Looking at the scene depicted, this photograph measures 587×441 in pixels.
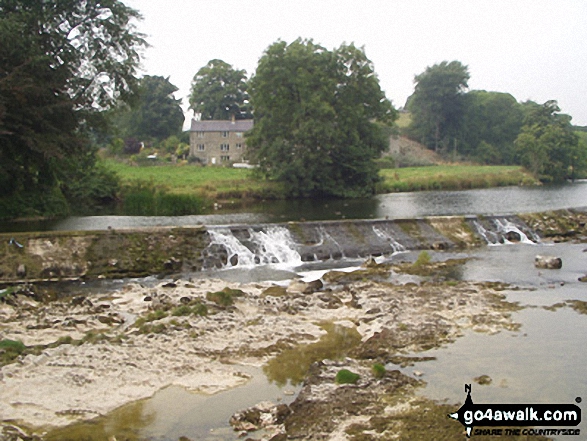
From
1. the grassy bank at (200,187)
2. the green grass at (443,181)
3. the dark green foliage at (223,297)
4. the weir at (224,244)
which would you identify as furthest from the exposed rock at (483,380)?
the green grass at (443,181)

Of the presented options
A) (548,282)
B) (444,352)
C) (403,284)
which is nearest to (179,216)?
(403,284)

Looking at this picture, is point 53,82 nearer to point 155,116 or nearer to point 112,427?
point 112,427

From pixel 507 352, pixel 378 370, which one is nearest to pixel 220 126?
pixel 507 352

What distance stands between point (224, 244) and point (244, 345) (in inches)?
423

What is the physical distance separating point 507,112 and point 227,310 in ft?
341

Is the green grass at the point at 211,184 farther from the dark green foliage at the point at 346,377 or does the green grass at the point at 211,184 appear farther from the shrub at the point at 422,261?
the dark green foliage at the point at 346,377

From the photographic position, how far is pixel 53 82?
2823 cm

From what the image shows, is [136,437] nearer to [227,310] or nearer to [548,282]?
[227,310]

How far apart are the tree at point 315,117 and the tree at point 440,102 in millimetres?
55133

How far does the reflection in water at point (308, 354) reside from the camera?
1197 centimetres

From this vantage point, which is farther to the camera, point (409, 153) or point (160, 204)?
point (409, 153)

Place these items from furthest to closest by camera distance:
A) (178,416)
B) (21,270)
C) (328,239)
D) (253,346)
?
(328,239), (21,270), (253,346), (178,416)

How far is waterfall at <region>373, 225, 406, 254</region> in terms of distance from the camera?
26.8 metres

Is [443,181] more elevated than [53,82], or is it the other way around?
[53,82]
